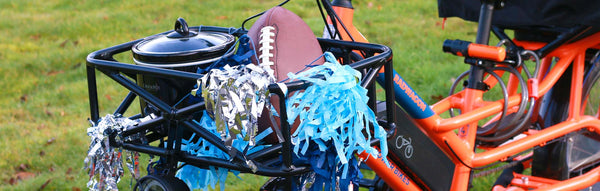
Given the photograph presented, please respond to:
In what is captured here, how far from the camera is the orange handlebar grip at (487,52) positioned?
7.48ft

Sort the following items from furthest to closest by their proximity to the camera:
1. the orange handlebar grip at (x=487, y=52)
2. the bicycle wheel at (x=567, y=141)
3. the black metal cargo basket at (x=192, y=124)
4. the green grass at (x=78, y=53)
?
the green grass at (x=78, y=53) < the bicycle wheel at (x=567, y=141) < the orange handlebar grip at (x=487, y=52) < the black metal cargo basket at (x=192, y=124)

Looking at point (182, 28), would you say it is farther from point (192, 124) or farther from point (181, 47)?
point (192, 124)

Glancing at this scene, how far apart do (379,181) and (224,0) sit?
4475 mm

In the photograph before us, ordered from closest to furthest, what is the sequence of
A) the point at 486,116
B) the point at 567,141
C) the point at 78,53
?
1. the point at 486,116
2. the point at 567,141
3. the point at 78,53

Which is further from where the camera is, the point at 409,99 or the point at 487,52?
the point at 487,52

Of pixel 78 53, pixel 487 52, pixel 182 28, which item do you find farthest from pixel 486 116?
pixel 78 53

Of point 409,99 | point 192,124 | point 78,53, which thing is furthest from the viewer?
point 78,53

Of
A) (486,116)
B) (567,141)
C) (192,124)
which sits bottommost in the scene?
(567,141)

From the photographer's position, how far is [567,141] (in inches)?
103

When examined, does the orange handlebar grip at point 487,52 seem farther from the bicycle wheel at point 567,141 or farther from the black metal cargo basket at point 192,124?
the black metal cargo basket at point 192,124

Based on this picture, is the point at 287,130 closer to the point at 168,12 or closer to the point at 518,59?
the point at 518,59

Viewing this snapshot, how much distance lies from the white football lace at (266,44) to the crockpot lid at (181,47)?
0.09m

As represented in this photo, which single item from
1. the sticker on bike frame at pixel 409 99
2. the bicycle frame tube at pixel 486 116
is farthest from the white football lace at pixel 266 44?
the bicycle frame tube at pixel 486 116

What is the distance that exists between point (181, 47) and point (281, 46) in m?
0.24
